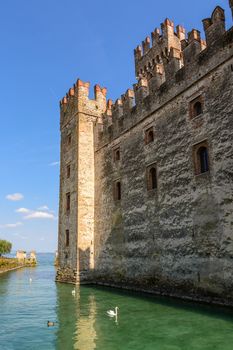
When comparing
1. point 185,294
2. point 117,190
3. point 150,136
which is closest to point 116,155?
point 117,190

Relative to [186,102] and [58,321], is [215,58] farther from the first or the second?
[58,321]

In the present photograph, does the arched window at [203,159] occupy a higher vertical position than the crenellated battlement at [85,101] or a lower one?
lower

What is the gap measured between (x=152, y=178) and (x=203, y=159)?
374 centimetres

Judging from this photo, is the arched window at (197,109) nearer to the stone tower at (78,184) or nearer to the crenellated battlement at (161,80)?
the crenellated battlement at (161,80)

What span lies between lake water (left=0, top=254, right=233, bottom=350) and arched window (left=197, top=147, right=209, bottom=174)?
5.18m

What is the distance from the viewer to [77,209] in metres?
21.5

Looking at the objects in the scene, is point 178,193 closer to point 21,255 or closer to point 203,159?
point 203,159

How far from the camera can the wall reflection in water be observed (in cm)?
794

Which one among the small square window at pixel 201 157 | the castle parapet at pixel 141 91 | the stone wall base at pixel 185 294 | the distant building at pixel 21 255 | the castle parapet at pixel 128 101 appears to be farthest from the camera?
the distant building at pixel 21 255

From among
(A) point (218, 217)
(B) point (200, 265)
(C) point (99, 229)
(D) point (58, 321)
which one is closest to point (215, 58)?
(A) point (218, 217)

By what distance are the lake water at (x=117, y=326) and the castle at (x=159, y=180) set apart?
1.74 m

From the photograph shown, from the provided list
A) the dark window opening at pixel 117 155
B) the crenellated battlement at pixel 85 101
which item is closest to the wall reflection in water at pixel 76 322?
the dark window opening at pixel 117 155

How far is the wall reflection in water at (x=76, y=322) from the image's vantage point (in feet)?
26.1

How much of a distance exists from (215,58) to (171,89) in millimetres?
2914
